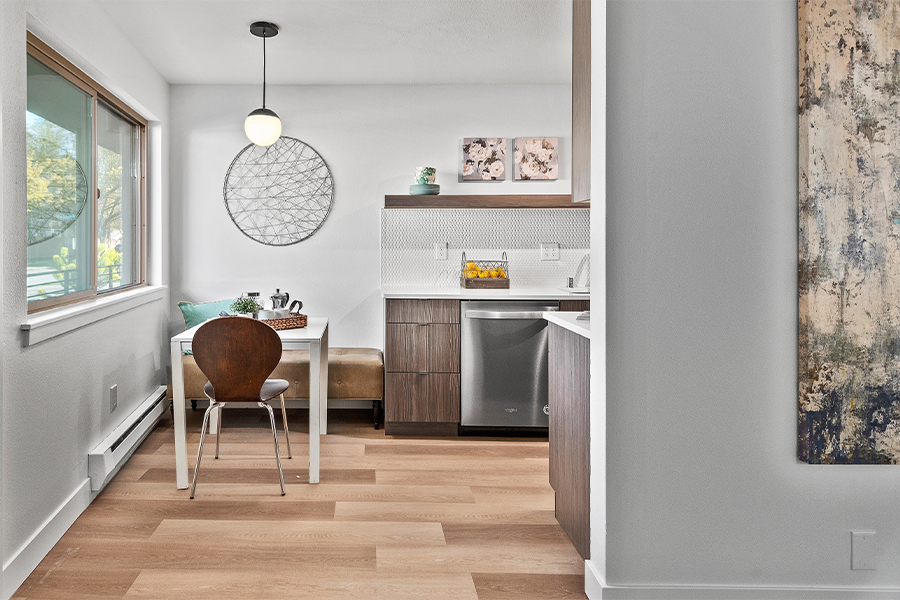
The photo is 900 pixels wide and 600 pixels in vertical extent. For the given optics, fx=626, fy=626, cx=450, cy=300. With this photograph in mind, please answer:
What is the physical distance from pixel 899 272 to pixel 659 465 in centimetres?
88

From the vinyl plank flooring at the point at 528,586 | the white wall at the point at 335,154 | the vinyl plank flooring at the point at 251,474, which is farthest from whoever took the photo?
the white wall at the point at 335,154

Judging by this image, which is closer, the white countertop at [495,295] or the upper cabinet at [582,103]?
the upper cabinet at [582,103]

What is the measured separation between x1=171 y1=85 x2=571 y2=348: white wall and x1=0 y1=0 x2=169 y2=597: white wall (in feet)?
3.17

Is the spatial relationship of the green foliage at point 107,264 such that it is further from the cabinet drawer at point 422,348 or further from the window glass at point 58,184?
the cabinet drawer at point 422,348

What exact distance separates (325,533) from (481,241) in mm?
2580

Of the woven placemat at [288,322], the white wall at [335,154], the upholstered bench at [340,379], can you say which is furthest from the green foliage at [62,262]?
the white wall at [335,154]

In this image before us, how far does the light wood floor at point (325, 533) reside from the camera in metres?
2.04

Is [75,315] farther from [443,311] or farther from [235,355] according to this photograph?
[443,311]

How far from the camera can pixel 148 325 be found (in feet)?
12.9

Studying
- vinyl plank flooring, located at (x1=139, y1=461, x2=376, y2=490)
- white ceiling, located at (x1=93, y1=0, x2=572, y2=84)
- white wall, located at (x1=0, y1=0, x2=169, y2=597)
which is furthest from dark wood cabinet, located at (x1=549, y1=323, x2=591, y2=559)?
white wall, located at (x1=0, y1=0, x2=169, y2=597)

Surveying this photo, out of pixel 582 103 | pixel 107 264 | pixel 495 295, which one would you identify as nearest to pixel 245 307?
pixel 107 264

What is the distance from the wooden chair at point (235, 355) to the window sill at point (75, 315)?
1.59ft

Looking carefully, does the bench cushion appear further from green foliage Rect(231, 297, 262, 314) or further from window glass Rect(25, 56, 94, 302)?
window glass Rect(25, 56, 94, 302)

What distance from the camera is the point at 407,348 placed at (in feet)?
12.7
